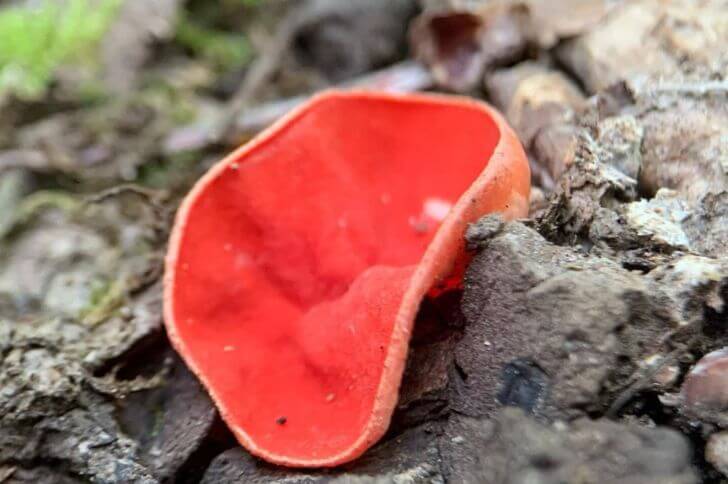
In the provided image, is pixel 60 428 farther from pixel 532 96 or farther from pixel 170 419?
pixel 532 96

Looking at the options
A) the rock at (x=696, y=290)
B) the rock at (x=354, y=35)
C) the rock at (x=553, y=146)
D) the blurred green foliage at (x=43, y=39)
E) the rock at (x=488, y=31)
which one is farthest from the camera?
the rock at (x=354, y=35)

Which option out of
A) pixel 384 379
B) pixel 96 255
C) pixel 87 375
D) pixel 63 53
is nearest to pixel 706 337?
pixel 384 379

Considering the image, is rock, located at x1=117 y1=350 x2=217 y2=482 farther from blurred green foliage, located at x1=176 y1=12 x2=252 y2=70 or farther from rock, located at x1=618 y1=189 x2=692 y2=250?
blurred green foliage, located at x1=176 y1=12 x2=252 y2=70

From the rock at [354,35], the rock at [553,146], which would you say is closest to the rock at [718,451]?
the rock at [553,146]

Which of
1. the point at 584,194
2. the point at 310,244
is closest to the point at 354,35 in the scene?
the point at 310,244

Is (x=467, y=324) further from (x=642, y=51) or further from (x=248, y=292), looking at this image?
(x=642, y=51)

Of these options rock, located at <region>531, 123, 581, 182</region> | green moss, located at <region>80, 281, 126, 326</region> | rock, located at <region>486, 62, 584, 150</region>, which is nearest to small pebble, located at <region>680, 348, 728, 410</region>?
rock, located at <region>531, 123, 581, 182</region>

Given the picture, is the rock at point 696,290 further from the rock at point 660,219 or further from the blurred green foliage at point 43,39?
the blurred green foliage at point 43,39
